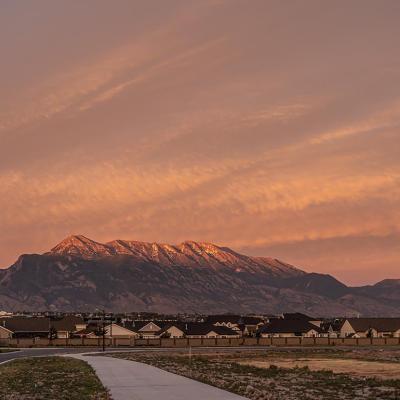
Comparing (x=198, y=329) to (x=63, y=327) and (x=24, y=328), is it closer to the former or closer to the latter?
(x=63, y=327)

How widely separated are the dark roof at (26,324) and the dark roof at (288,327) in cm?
5495

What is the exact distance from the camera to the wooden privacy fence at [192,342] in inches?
5876

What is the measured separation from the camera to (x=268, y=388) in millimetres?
44125

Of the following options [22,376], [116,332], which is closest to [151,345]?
[116,332]

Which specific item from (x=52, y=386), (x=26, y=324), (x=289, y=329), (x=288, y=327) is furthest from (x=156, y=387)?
(x=288, y=327)

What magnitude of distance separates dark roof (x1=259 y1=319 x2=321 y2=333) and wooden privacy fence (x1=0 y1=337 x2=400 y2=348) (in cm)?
2493

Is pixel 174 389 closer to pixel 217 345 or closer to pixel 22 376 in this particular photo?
pixel 22 376

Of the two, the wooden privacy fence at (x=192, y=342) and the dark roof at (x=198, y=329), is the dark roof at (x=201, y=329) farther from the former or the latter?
the wooden privacy fence at (x=192, y=342)

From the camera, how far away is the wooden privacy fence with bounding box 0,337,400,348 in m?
149

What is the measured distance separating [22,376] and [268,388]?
2077 centimetres

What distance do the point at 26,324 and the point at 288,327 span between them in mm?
66144

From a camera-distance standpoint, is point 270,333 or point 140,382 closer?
point 140,382

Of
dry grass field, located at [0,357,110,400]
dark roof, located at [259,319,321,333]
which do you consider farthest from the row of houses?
dry grass field, located at [0,357,110,400]

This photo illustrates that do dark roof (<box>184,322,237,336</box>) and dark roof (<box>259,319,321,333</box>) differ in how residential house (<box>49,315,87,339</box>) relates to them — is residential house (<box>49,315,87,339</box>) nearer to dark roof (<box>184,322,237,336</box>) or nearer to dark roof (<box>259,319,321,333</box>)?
dark roof (<box>184,322,237,336</box>)
